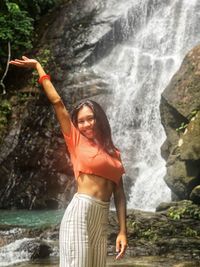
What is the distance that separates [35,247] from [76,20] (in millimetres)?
12141

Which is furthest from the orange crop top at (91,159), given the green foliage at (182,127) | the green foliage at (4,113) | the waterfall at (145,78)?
the green foliage at (4,113)

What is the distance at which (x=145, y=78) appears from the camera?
53.4 feet

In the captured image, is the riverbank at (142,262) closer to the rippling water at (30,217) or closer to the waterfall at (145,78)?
the rippling water at (30,217)

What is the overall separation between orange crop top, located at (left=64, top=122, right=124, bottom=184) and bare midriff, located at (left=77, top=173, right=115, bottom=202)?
3 cm

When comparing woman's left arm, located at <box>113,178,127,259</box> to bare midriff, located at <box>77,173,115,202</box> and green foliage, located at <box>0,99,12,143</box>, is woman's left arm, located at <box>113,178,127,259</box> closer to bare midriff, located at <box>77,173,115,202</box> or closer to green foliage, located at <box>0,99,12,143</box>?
bare midriff, located at <box>77,173,115,202</box>

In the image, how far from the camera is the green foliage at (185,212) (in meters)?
8.71

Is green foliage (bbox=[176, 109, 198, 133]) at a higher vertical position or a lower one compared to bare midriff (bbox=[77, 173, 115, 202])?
higher

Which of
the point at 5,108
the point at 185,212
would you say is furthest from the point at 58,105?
the point at 5,108

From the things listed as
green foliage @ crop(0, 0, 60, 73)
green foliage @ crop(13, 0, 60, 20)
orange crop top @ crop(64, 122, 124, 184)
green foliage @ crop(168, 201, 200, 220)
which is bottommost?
green foliage @ crop(168, 201, 200, 220)

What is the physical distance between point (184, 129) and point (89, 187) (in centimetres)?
733

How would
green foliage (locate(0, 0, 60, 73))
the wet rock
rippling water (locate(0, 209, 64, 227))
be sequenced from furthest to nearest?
1. green foliage (locate(0, 0, 60, 73))
2. rippling water (locate(0, 209, 64, 227))
3. the wet rock

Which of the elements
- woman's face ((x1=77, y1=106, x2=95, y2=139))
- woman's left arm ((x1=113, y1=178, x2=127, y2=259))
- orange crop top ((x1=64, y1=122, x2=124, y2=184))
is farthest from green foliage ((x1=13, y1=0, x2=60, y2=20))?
woman's left arm ((x1=113, y1=178, x2=127, y2=259))

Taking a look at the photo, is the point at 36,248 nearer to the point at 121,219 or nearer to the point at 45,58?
the point at 121,219

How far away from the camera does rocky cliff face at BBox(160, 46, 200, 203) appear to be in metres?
9.80
